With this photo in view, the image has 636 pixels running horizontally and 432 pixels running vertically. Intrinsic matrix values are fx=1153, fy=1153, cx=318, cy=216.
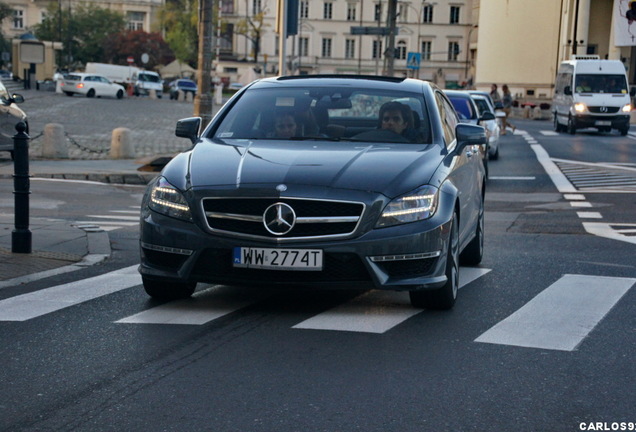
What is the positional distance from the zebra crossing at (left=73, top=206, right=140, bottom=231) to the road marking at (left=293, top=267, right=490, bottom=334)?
16.5 ft

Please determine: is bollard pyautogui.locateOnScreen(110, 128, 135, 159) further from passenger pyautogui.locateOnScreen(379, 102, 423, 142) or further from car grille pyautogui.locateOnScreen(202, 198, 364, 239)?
car grille pyautogui.locateOnScreen(202, 198, 364, 239)

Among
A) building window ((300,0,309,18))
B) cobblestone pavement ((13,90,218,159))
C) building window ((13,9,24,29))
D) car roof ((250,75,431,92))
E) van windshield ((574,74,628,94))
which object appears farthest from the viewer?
building window ((13,9,24,29))

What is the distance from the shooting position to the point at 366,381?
5.56 m

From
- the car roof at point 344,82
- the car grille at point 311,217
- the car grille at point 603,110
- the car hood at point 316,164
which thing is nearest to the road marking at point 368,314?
Answer: the car grille at point 311,217

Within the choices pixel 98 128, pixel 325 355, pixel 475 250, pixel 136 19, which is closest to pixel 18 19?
pixel 136 19

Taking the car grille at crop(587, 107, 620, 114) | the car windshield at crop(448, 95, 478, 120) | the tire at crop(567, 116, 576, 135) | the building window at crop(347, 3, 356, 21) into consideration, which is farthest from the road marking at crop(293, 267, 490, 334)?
the building window at crop(347, 3, 356, 21)

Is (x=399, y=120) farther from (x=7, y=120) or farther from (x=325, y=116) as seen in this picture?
(x=7, y=120)

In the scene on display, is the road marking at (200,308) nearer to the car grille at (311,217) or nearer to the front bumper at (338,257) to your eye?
the front bumper at (338,257)

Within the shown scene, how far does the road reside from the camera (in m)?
4.93

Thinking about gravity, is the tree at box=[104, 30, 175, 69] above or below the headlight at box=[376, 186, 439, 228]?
below

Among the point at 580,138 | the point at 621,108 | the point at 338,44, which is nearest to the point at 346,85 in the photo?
the point at 580,138

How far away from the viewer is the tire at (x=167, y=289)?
7703 mm

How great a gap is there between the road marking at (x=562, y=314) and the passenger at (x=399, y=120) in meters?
1.47

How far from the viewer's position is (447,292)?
7.50 m
